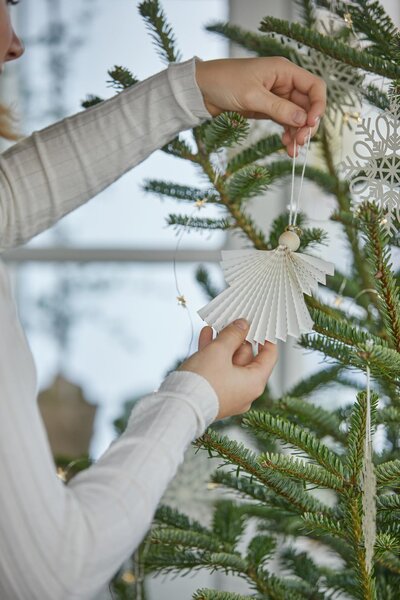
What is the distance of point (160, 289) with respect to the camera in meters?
2.31

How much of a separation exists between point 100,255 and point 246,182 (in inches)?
57.2

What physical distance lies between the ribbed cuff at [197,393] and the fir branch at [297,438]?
105 millimetres

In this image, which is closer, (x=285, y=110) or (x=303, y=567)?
(x=285, y=110)

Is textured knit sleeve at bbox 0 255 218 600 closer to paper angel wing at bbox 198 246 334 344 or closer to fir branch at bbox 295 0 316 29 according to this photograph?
paper angel wing at bbox 198 246 334 344

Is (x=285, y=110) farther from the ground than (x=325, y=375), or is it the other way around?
(x=285, y=110)

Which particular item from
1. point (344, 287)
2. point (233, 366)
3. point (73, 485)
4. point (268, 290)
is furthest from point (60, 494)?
point (344, 287)

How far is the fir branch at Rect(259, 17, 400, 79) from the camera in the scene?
2.68 feet

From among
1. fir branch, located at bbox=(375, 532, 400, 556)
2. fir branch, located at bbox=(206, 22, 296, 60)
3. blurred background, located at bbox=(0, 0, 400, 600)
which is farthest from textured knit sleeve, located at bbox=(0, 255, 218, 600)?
blurred background, located at bbox=(0, 0, 400, 600)

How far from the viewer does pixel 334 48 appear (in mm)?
851

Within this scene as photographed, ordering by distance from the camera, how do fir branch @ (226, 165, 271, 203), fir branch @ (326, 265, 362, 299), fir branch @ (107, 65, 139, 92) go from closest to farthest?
fir branch @ (226, 165, 271, 203) → fir branch @ (107, 65, 139, 92) → fir branch @ (326, 265, 362, 299)

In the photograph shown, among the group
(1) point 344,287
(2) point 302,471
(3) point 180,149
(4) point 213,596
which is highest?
(3) point 180,149

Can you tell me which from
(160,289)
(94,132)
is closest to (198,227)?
(94,132)

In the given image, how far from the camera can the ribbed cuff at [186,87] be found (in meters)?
0.84

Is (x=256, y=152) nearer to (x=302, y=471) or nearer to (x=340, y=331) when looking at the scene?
(x=340, y=331)
